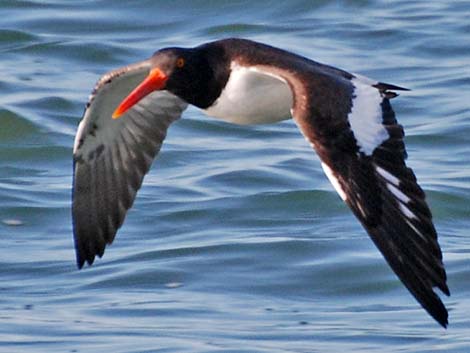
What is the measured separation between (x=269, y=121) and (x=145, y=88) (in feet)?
2.45

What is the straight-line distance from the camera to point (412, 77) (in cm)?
1658

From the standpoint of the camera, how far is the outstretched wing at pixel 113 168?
10961 mm

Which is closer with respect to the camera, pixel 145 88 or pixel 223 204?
pixel 145 88

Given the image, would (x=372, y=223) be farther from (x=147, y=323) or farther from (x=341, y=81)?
(x=147, y=323)

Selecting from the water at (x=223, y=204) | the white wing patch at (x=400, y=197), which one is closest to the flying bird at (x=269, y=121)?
the white wing patch at (x=400, y=197)

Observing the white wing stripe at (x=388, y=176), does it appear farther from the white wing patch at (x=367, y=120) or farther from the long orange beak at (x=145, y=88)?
the long orange beak at (x=145, y=88)

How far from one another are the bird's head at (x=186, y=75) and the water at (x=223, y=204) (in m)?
1.48

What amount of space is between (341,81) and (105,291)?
9.63 ft

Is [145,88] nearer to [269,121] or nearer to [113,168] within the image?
[269,121]

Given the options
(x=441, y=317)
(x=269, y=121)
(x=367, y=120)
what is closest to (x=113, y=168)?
(x=269, y=121)

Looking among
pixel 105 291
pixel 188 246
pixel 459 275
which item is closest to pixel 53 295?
pixel 105 291

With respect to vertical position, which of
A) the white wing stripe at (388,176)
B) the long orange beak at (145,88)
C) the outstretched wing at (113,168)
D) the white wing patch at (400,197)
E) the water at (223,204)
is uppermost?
the long orange beak at (145,88)

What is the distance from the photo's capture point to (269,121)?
10.1 metres

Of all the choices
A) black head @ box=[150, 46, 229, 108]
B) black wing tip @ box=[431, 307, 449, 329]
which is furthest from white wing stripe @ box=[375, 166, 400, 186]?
black head @ box=[150, 46, 229, 108]
